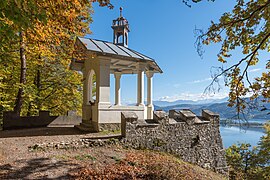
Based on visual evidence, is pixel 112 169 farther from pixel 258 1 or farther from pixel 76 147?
pixel 258 1

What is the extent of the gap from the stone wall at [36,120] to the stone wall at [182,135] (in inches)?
260

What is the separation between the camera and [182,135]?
8273mm

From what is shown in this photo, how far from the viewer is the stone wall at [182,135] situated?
7227 millimetres

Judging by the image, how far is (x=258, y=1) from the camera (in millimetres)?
4344

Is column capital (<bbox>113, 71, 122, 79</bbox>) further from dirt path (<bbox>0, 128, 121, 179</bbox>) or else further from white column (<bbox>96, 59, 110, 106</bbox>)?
dirt path (<bbox>0, 128, 121, 179</bbox>)

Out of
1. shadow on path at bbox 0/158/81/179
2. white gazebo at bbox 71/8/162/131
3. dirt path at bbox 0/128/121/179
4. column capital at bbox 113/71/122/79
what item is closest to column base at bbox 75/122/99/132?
white gazebo at bbox 71/8/162/131

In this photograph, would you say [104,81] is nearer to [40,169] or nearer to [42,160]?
[42,160]

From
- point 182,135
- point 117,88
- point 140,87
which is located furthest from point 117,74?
point 182,135

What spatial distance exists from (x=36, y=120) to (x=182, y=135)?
8792 mm

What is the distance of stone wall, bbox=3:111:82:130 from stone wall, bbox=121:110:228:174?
6609 mm

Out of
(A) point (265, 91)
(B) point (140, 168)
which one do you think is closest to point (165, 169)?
(B) point (140, 168)

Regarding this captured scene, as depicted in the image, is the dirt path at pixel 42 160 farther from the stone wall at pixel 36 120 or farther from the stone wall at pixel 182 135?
the stone wall at pixel 36 120

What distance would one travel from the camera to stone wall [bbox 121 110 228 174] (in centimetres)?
723

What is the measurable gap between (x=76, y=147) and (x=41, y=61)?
8039 mm
